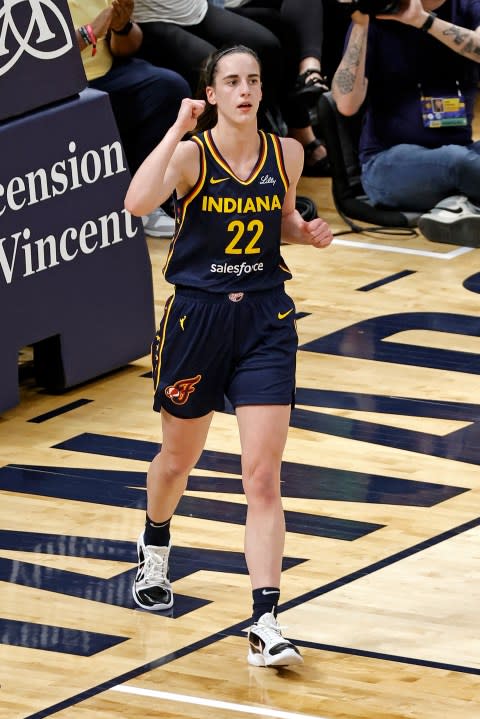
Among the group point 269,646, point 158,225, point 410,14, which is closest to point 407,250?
point 410,14

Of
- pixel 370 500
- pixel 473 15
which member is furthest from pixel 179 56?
pixel 370 500

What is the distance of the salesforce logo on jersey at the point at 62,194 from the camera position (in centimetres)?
713

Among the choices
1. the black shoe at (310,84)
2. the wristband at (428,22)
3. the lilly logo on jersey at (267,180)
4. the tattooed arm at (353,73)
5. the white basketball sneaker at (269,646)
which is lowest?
the white basketball sneaker at (269,646)

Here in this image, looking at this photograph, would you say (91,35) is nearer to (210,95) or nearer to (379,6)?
(379,6)

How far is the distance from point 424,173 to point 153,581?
476 centimetres

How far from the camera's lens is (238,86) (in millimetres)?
4941

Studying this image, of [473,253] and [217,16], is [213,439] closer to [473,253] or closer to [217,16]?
[473,253]

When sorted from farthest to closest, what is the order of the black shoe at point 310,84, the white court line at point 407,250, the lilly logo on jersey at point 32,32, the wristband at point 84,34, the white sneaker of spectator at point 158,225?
the black shoe at point 310,84 → the white sneaker of spectator at point 158,225 → the white court line at point 407,250 → the wristband at point 84,34 → the lilly logo on jersey at point 32,32

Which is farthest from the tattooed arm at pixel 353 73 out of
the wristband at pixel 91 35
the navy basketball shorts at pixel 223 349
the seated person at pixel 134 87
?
the navy basketball shorts at pixel 223 349

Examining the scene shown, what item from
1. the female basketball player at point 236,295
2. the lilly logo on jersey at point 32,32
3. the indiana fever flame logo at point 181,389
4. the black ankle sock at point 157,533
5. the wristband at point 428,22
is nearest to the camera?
the female basketball player at point 236,295

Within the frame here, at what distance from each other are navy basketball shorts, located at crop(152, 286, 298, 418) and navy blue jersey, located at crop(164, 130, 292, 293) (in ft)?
0.15

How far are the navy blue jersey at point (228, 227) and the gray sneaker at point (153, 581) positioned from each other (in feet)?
2.86

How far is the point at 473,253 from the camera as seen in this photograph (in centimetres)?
953

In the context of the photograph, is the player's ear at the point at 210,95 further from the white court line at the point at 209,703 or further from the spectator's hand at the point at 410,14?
the spectator's hand at the point at 410,14
